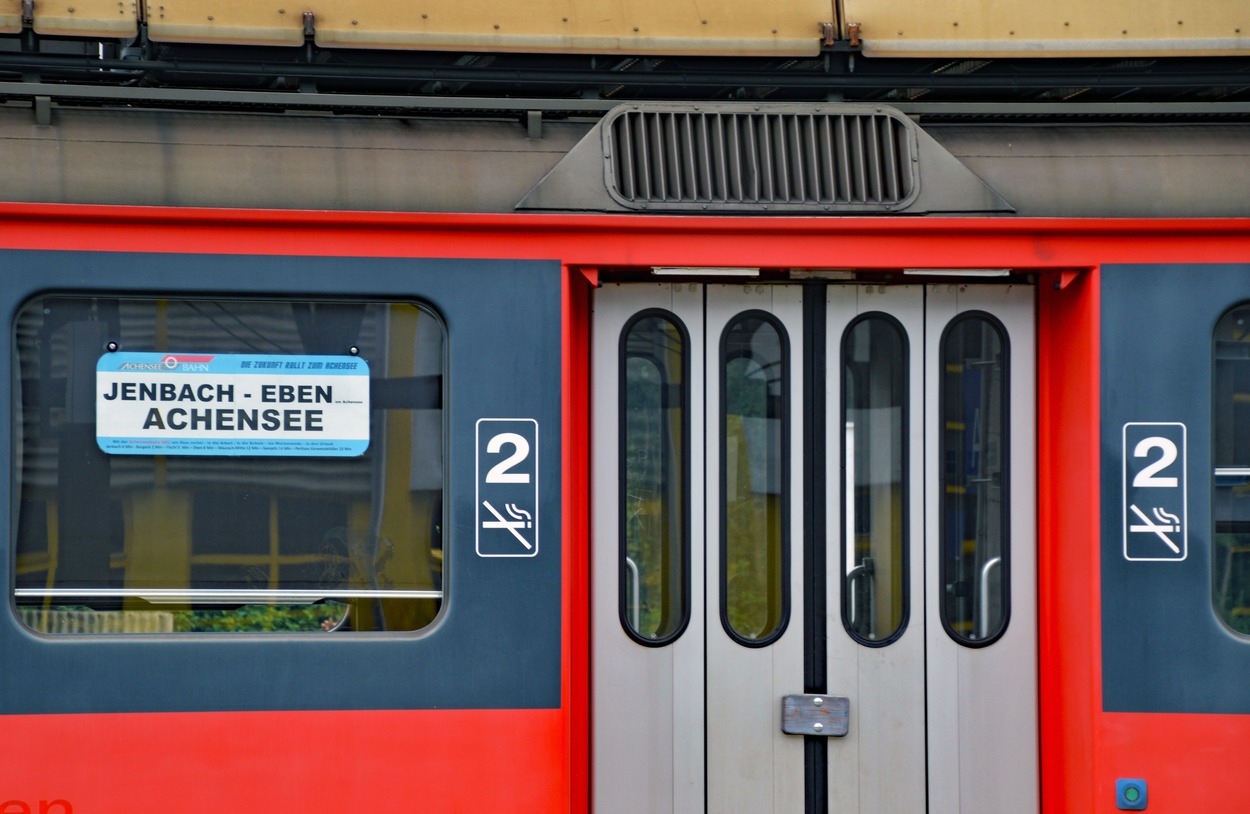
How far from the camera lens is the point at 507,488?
3.56m

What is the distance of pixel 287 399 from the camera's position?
352cm

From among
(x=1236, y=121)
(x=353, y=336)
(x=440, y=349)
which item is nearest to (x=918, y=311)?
(x=1236, y=121)

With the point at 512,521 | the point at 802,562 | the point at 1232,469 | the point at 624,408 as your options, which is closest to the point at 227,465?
the point at 512,521

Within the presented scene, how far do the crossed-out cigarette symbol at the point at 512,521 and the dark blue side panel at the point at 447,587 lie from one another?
44 millimetres

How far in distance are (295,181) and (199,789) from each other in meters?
1.77

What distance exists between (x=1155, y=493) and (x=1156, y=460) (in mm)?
98

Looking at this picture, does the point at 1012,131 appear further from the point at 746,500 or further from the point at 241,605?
the point at 241,605

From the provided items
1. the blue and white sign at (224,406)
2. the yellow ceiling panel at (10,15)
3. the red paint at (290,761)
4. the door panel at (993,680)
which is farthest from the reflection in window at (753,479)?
the yellow ceiling panel at (10,15)

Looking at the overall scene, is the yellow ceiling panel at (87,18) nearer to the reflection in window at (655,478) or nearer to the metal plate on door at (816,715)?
the reflection in window at (655,478)

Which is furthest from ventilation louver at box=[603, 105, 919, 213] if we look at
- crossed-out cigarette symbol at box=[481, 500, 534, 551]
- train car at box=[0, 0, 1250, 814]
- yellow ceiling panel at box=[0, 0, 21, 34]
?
A: yellow ceiling panel at box=[0, 0, 21, 34]

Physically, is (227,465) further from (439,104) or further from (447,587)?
(439,104)

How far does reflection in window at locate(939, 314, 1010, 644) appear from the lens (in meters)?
3.88

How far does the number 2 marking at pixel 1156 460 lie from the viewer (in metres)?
3.62

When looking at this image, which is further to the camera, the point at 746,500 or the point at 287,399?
the point at 746,500
